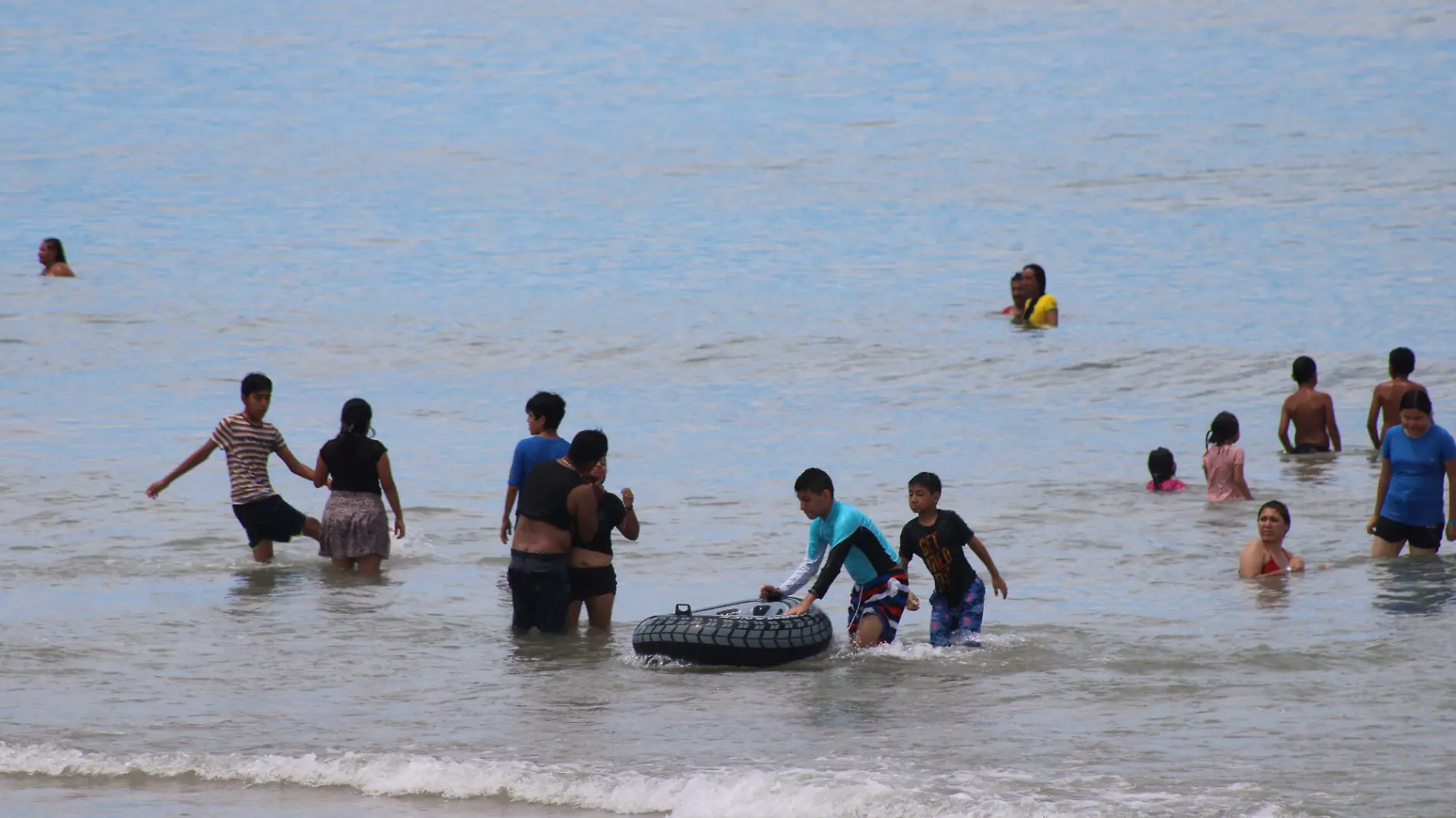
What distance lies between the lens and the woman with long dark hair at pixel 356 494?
11.6 m

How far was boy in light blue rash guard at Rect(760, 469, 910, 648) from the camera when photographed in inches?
378

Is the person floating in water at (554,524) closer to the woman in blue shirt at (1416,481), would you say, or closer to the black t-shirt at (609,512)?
the black t-shirt at (609,512)

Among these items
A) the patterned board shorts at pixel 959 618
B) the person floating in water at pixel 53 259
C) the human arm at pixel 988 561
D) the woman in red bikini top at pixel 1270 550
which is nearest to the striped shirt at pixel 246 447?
the patterned board shorts at pixel 959 618

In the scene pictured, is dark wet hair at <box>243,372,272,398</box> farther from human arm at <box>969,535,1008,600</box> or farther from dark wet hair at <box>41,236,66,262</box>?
dark wet hair at <box>41,236,66,262</box>

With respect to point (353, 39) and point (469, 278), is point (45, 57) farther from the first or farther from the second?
point (469, 278)

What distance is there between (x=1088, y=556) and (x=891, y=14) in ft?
265

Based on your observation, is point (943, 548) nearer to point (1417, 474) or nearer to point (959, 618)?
point (959, 618)

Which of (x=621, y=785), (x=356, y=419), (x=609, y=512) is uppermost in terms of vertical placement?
(x=356, y=419)

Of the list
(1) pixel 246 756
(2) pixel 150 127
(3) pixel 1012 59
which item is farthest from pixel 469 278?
(3) pixel 1012 59

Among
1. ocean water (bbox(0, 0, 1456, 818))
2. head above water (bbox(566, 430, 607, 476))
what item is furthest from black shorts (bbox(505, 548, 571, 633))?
head above water (bbox(566, 430, 607, 476))

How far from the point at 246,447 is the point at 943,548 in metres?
5.42

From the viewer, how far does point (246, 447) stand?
1215cm

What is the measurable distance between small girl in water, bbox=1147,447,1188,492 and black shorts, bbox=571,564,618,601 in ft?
25.9

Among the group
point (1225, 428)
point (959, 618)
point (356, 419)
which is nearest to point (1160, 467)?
point (1225, 428)
